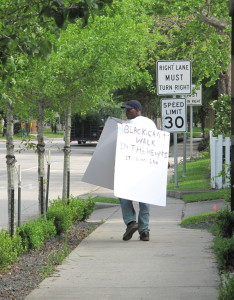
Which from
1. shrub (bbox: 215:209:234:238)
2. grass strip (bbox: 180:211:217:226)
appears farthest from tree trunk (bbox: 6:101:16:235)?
grass strip (bbox: 180:211:217:226)

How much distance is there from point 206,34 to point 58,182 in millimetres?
6596

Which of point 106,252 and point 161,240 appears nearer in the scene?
point 106,252

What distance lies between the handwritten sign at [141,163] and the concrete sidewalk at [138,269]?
66 cm

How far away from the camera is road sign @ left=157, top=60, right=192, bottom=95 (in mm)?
20531

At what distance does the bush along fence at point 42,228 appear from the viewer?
9.99 metres

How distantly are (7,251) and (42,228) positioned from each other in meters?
2.02

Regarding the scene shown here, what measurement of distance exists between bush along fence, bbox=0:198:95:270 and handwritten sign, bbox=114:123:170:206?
120cm

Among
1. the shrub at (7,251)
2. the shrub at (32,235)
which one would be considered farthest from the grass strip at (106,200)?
the shrub at (7,251)

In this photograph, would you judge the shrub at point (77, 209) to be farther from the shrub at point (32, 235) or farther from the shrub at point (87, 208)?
the shrub at point (32, 235)

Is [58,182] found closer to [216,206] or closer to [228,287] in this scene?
[216,206]

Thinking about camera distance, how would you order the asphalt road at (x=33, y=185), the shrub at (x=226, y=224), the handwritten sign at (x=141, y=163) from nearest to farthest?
the shrub at (x=226, y=224)
the handwritten sign at (x=141, y=163)
the asphalt road at (x=33, y=185)

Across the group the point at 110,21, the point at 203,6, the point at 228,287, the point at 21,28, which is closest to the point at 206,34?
the point at 203,6

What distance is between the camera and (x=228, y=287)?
657cm

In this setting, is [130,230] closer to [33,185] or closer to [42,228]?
[42,228]
